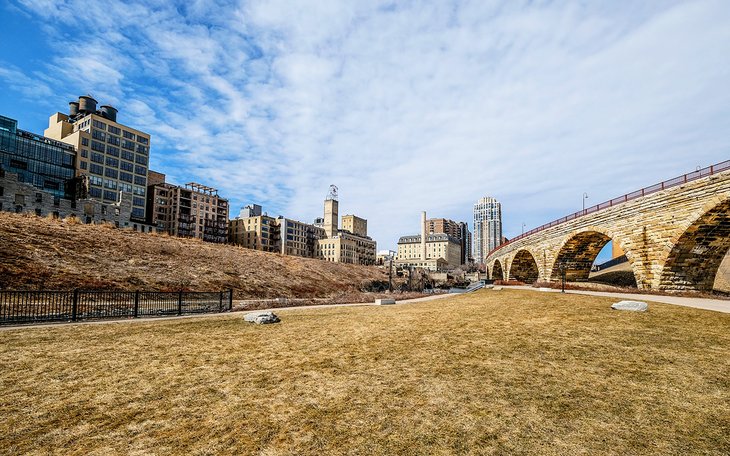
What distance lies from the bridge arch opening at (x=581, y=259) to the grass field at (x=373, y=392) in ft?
94.8

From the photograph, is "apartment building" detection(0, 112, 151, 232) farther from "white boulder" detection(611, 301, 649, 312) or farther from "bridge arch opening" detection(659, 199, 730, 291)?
"bridge arch opening" detection(659, 199, 730, 291)

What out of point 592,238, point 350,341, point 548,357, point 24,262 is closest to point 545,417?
point 548,357

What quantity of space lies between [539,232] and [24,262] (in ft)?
175

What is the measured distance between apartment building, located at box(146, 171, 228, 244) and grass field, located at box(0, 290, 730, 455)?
89.6 meters

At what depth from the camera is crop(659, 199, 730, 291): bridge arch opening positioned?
21703 millimetres

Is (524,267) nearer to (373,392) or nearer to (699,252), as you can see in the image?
(699,252)

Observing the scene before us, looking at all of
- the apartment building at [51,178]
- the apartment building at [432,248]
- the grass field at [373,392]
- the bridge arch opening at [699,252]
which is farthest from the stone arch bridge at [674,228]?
the apartment building at [432,248]

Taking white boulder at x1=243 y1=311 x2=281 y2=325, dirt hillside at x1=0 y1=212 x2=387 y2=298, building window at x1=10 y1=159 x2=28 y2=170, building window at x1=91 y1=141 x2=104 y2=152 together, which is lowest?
white boulder at x1=243 y1=311 x2=281 y2=325

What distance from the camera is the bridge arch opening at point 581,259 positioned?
37.3 metres

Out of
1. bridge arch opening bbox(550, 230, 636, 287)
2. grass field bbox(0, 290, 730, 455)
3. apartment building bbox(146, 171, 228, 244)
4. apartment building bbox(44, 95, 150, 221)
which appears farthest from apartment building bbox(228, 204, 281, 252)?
grass field bbox(0, 290, 730, 455)

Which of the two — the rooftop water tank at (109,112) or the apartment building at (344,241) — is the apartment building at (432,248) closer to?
the apartment building at (344,241)

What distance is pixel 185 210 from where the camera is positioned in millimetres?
94125

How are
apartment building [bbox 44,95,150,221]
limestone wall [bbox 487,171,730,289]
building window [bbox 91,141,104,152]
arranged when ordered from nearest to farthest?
limestone wall [bbox 487,171,730,289], apartment building [bbox 44,95,150,221], building window [bbox 91,141,104,152]

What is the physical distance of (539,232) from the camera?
1823 inches
